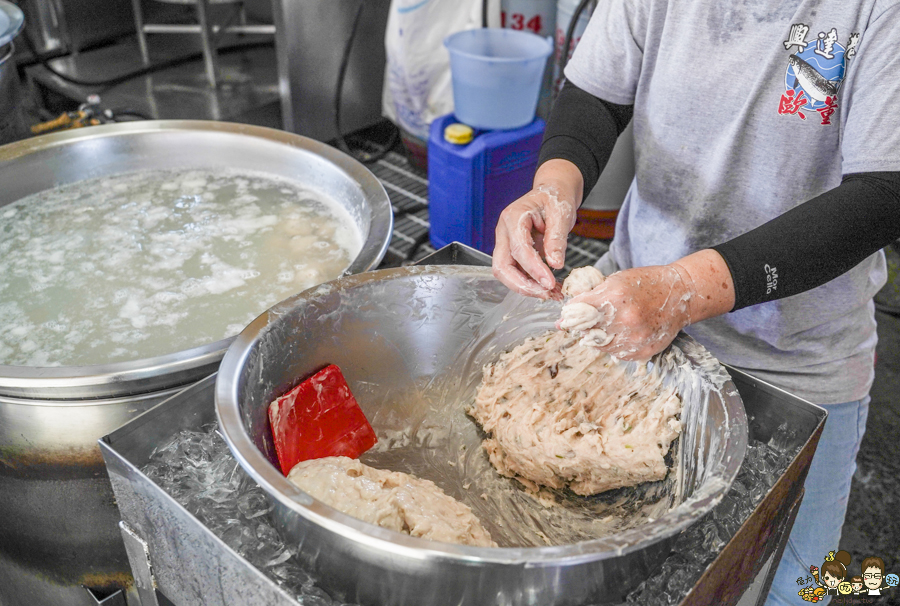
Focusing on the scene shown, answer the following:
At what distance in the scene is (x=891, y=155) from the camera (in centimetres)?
108

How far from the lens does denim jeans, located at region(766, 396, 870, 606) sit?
138cm

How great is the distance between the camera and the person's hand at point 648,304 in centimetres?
98

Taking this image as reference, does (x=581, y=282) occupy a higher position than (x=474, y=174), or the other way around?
(x=581, y=282)

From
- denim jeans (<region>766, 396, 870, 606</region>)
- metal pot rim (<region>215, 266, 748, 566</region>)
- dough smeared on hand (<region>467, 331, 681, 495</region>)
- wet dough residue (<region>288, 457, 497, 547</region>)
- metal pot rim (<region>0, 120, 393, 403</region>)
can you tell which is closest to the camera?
metal pot rim (<region>215, 266, 748, 566</region>)

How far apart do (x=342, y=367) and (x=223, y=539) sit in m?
0.37

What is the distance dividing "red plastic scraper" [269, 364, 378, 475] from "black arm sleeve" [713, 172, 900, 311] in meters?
0.64

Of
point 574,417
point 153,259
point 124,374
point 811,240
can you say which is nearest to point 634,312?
point 574,417

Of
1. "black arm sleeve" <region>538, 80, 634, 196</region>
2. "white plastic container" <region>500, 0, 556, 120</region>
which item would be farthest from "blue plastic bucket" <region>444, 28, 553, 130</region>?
"black arm sleeve" <region>538, 80, 634, 196</region>

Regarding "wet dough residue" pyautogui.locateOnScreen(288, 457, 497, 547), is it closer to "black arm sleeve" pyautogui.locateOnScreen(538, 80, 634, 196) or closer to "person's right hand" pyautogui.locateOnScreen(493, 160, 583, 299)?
"person's right hand" pyautogui.locateOnScreen(493, 160, 583, 299)

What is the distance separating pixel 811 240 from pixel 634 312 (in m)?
0.34

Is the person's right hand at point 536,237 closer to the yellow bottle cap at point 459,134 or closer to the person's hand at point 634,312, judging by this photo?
the person's hand at point 634,312

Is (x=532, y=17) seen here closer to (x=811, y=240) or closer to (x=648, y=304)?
(x=811, y=240)

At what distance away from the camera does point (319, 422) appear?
1.10 metres
